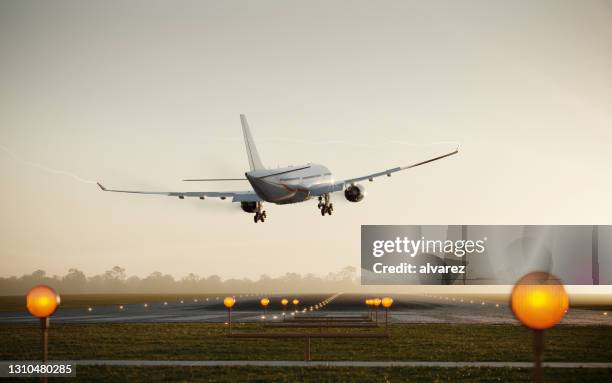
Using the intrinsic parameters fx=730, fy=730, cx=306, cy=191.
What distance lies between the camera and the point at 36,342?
3234 centimetres

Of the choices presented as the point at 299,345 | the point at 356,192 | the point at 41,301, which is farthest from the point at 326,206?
the point at 41,301

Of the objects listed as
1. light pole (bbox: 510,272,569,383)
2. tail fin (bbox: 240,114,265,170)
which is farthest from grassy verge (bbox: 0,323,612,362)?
light pole (bbox: 510,272,569,383)

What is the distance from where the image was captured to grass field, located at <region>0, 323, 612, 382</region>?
2078 cm

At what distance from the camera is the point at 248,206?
48750 mm

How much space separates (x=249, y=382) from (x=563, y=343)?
59.3ft

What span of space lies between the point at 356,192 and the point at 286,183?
567cm

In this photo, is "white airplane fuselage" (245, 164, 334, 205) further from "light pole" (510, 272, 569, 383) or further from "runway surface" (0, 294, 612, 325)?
"light pole" (510, 272, 569, 383)

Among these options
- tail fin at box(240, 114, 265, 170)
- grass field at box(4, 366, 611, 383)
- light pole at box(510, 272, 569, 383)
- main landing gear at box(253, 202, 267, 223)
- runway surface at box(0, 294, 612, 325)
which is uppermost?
tail fin at box(240, 114, 265, 170)

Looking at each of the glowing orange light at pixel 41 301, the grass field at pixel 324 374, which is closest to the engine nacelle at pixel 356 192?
the grass field at pixel 324 374

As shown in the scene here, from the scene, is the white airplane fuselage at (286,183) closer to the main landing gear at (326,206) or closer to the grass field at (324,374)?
the main landing gear at (326,206)

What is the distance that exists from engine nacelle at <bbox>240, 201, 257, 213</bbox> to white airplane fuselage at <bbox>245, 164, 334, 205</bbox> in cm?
265

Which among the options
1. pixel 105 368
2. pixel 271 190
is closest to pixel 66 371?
pixel 105 368

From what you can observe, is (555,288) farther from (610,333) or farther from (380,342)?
(610,333)

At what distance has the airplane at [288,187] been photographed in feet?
147
